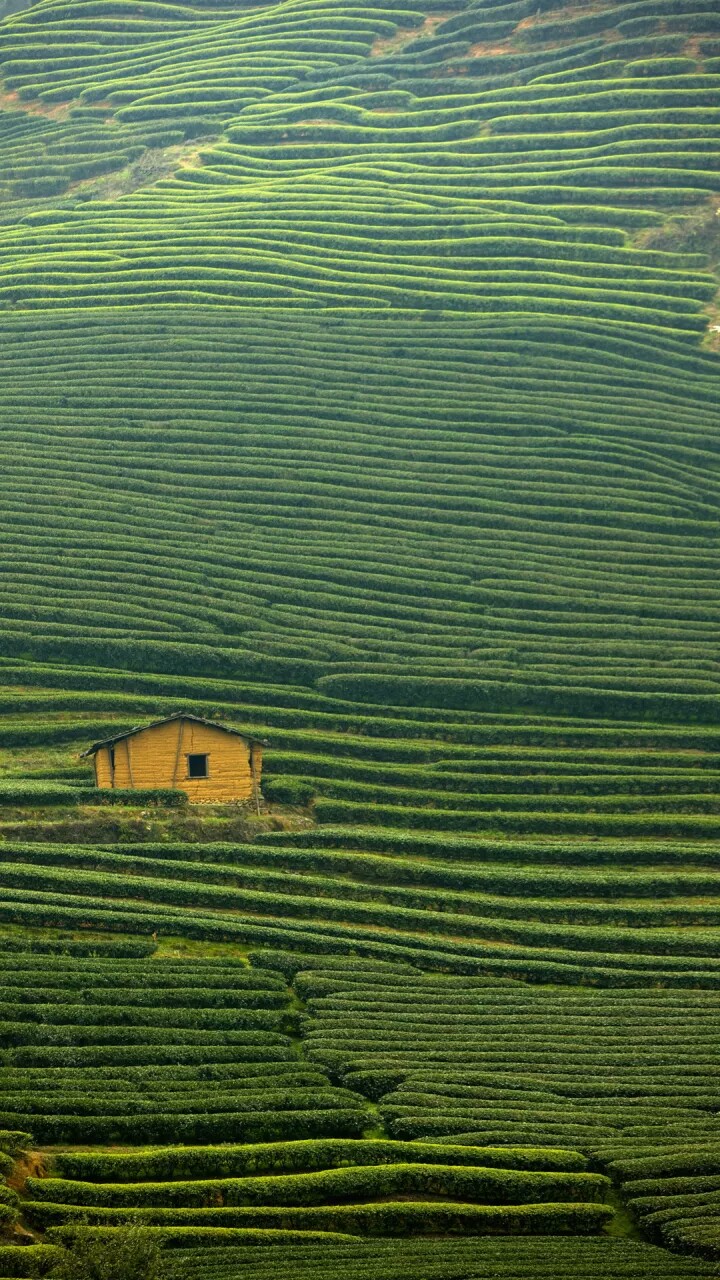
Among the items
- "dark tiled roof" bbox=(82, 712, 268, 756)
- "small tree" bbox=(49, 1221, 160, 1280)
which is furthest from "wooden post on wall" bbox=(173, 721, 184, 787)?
"small tree" bbox=(49, 1221, 160, 1280)

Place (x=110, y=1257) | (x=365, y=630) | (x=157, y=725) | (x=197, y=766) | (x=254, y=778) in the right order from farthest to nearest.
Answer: (x=365, y=630)
(x=254, y=778)
(x=197, y=766)
(x=157, y=725)
(x=110, y=1257)

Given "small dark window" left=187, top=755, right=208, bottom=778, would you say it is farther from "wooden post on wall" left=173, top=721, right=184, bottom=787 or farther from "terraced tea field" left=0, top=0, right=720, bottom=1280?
"terraced tea field" left=0, top=0, right=720, bottom=1280

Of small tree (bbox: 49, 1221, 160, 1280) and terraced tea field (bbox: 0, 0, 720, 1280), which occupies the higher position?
terraced tea field (bbox: 0, 0, 720, 1280)

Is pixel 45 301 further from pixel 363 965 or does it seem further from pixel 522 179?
pixel 363 965

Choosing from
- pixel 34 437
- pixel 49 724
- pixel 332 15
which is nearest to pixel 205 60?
pixel 332 15

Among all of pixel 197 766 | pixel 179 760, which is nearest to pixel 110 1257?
pixel 179 760

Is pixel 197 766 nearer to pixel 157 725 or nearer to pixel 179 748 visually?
pixel 179 748

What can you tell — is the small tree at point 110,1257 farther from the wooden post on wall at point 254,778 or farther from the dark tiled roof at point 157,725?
the wooden post on wall at point 254,778
